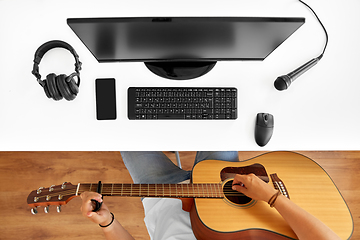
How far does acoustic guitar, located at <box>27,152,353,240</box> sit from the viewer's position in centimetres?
92

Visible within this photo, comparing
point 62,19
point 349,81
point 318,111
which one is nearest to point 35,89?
point 62,19

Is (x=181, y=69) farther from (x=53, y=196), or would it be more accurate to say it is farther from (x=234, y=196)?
(x=53, y=196)

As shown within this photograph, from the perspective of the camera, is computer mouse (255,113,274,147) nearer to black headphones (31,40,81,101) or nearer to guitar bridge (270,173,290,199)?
guitar bridge (270,173,290,199)

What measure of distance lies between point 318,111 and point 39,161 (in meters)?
1.62

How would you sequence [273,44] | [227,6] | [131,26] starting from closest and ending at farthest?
[131,26] < [273,44] < [227,6]

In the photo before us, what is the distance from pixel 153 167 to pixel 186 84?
0.47 meters

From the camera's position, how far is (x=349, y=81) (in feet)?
2.90

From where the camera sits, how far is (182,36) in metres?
0.60

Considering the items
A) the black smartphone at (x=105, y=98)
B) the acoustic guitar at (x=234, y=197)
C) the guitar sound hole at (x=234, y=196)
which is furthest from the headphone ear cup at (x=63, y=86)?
the guitar sound hole at (x=234, y=196)

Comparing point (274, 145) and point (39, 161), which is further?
point (39, 161)

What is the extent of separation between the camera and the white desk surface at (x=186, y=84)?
84 cm

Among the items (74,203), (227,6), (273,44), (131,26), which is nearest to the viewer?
(131,26)

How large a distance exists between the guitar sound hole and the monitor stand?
20.6 inches

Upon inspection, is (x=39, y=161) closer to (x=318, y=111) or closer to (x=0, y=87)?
(x=0, y=87)
